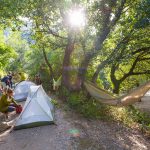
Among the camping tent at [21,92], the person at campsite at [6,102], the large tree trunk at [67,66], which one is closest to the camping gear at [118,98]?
the large tree trunk at [67,66]

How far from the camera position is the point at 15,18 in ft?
44.9

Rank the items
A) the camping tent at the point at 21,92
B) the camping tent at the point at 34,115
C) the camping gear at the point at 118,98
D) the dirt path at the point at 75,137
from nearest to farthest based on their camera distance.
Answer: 1. the dirt path at the point at 75,137
2. the camping tent at the point at 34,115
3. the camping gear at the point at 118,98
4. the camping tent at the point at 21,92

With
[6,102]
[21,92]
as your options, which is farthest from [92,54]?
[21,92]

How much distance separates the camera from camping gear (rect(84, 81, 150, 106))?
1146 centimetres

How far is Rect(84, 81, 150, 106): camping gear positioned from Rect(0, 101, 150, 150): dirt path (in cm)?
107

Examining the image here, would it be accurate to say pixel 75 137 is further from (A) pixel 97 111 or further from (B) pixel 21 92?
(B) pixel 21 92

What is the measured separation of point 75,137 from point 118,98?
2989 mm

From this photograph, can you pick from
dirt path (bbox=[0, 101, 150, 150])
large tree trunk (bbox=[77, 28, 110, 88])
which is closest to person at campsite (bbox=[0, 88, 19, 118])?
dirt path (bbox=[0, 101, 150, 150])

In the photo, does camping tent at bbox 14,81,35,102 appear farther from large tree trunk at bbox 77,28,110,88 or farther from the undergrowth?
large tree trunk at bbox 77,28,110,88

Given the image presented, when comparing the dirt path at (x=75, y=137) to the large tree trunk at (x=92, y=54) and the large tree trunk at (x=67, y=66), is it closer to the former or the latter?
the large tree trunk at (x=92, y=54)

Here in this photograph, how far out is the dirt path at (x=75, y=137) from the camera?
30.0 ft

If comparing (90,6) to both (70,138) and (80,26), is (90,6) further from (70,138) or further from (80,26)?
(70,138)

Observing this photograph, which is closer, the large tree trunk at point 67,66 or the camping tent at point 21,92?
the large tree trunk at point 67,66

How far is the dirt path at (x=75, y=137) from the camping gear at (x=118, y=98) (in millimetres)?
1070
